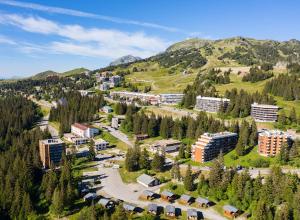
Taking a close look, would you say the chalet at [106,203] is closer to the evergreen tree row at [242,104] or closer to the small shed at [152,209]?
the small shed at [152,209]

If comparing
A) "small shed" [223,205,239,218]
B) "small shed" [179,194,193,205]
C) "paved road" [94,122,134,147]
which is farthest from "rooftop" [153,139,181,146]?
"small shed" [223,205,239,218]

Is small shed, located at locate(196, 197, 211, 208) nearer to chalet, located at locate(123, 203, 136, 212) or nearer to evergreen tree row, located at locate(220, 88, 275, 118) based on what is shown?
chalet, located at locate(123, 203, 136, 212)

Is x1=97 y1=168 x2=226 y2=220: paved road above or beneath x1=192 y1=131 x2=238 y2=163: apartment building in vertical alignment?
beneath

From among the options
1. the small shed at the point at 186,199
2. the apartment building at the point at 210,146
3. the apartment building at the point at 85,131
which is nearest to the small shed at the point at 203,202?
the small shed at the point at 186,199

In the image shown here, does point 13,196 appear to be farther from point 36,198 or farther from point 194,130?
point 194,130

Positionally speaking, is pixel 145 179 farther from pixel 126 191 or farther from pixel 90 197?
pixel 90 197

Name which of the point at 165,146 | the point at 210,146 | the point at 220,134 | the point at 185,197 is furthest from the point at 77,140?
the point at 185,197
